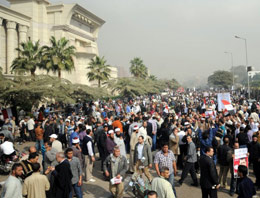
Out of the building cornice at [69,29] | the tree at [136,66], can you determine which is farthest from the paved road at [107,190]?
the tree at [136,66]

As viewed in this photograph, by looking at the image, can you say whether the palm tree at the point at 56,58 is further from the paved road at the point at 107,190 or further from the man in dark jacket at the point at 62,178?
the man in dark jacket at the point at 62,178

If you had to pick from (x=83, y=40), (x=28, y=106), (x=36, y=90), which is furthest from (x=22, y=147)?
(x=83, y=40)

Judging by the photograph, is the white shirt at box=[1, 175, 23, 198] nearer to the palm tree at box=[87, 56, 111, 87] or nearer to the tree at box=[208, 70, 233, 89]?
the palm tree at box=[87, 56, 111, 87]

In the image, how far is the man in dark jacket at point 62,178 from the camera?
482 cm

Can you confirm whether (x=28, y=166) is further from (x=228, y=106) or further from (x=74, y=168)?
(x=228, y=106)

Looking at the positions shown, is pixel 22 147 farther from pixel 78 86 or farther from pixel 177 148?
pixel 78 86

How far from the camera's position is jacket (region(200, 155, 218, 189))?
4973mm

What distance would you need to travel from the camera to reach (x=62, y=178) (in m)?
4.82

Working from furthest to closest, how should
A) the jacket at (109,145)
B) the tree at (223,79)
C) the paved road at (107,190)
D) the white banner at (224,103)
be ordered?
the tree at (223,79), the white banner at (224,103), the jacket at (109,145), the paved road at (107,190)

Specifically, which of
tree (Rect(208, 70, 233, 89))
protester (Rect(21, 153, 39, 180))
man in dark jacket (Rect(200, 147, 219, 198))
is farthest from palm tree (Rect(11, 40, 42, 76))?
tree (Rect(208, 70, 233, 89))

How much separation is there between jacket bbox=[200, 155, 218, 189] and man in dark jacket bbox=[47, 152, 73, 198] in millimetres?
2868

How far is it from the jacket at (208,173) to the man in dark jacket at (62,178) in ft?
9.41

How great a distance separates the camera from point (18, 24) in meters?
37.4

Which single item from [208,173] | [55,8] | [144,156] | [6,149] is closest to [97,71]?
[55,8]
